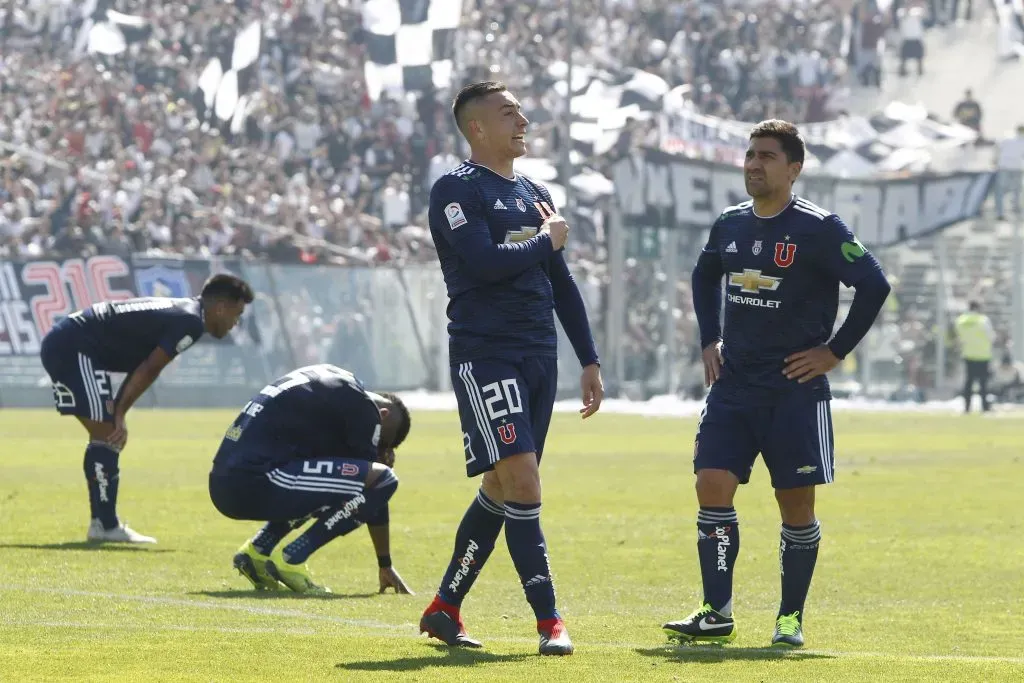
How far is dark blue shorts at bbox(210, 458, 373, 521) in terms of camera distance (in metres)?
10.3

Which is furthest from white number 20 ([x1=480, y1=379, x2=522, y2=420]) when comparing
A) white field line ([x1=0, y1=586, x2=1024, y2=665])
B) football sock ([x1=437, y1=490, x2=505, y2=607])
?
white field line ([x1=0, y1=586, x2=1024, y2=665])

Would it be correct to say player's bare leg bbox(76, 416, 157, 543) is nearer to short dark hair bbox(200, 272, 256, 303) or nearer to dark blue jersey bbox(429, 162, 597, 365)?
short dark hair bbox(200, 272, 256, 303)

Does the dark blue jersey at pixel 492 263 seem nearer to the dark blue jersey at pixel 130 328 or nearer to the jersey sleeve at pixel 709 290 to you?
the jersey sleeve at pixel 709 290

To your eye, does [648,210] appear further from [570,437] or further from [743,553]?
[743,553]

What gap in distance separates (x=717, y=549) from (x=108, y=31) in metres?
40.4

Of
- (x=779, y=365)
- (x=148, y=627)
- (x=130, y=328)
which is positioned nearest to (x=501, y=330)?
(x=779, y=365)

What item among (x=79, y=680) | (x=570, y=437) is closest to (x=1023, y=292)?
(x=570, y=437)

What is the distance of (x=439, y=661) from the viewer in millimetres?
7379

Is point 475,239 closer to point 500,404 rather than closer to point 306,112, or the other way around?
point 500,404

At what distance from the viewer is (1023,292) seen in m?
43.3

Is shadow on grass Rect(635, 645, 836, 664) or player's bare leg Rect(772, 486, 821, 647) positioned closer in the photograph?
shadow on grass Rect(635, 645, 836, 664)

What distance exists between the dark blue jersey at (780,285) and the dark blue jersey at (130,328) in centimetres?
521

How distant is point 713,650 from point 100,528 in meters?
6.34

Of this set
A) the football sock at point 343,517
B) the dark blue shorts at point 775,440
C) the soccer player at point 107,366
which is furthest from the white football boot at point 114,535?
the dark blue shorts at point 775,440
